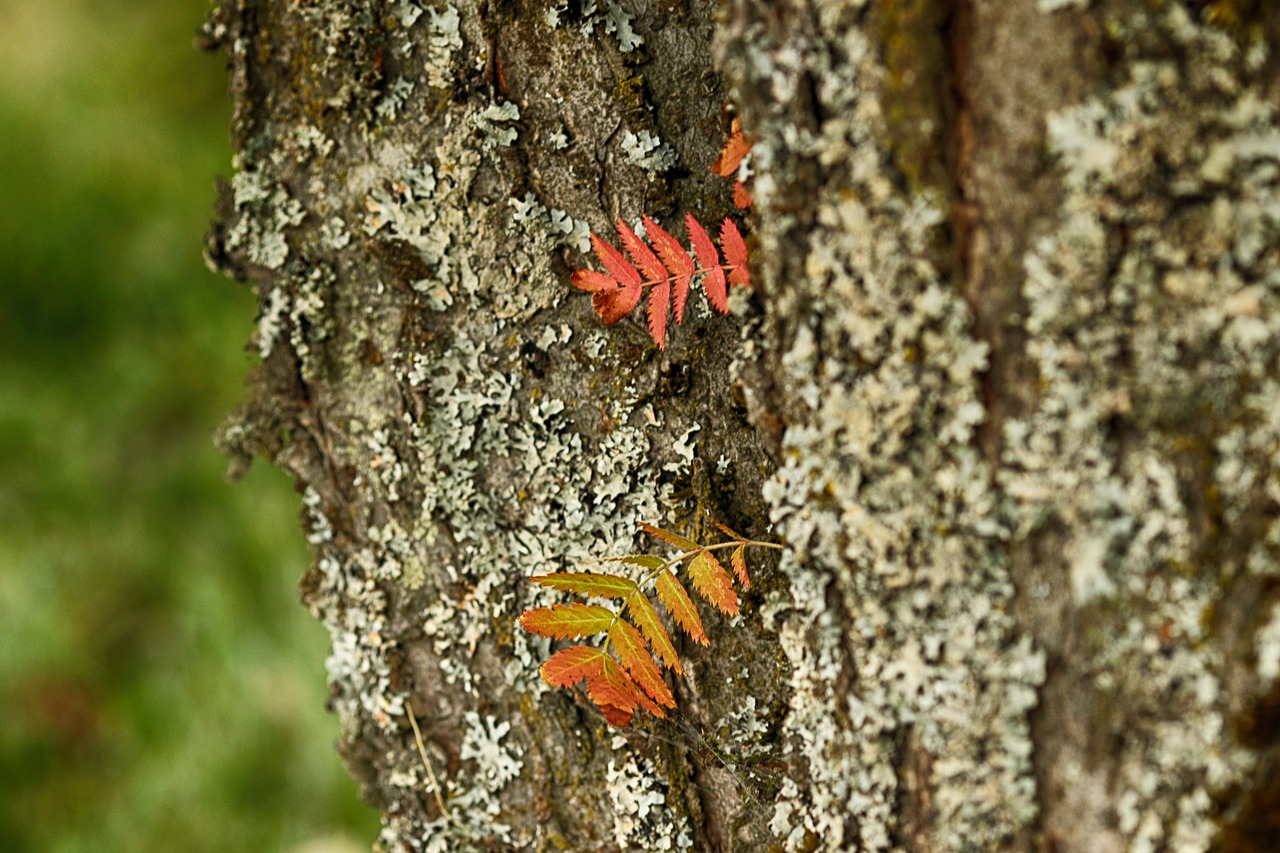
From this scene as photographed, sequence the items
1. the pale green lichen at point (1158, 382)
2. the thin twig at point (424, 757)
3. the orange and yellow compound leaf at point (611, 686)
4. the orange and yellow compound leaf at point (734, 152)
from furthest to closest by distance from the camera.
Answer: the thin twig at point (424, 757) → the orange and yellow compound leaf at point (611, 686) → the orange and yellow compound leaf at point (734, 152) → the pale green lichen at point (1158, 382)

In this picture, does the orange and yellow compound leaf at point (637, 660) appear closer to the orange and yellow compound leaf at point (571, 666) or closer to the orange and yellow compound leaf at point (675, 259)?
the orange and yellow compound leaf at point (571, 666)

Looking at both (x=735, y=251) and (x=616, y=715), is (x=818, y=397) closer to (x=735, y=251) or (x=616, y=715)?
(x=735, y=251)

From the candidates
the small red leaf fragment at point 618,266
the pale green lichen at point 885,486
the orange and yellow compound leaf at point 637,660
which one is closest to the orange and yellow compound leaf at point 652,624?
the orange and yellow compound leaf at point 637,660

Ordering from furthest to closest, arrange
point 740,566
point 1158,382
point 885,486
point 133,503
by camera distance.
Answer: point 133,503 < point 740,566 < point 885,486 < point 1158,382

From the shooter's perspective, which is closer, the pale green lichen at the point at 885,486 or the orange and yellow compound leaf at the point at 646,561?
the pale green lichen at the point at 885,486

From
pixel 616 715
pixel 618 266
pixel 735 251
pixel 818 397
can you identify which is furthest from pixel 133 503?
pixel 818 397

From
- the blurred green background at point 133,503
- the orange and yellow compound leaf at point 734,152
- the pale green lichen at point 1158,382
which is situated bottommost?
the pale green lichen at point 1158,382
